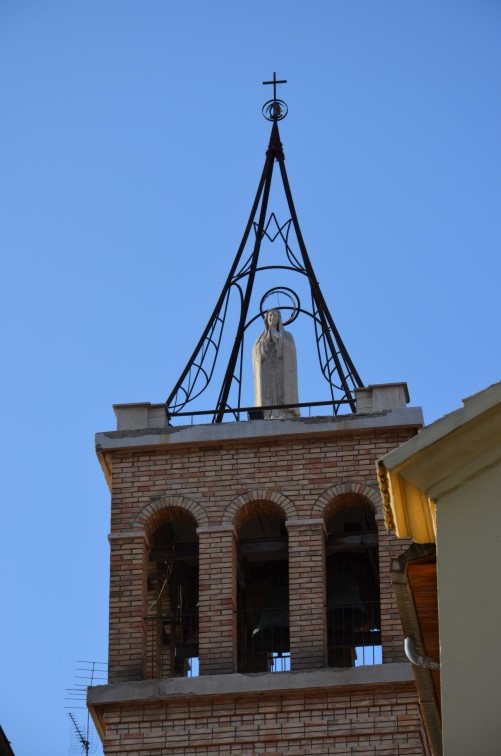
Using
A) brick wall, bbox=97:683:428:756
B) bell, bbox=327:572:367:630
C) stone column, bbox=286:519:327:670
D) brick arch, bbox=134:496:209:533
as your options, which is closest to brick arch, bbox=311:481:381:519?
stone column, bbox=286:519:327:670

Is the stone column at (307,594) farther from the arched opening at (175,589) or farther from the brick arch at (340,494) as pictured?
the arched opening at (175,589)

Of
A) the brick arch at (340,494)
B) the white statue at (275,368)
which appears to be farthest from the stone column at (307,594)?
the white statue at (275,368)

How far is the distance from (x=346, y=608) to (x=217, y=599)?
131 cm

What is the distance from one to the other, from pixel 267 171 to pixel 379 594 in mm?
6226

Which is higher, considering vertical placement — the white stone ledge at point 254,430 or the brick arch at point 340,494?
the white stone ledge at point 254,430

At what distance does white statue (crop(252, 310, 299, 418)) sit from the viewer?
80.0 feet

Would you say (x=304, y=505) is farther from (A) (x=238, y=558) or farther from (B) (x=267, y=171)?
(B) (x=267, y=171)

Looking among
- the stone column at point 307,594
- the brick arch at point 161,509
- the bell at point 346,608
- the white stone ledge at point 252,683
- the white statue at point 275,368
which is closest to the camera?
the white stone ledge at point 252,683

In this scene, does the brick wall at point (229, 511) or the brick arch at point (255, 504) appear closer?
the brick wall at point (229, 511)

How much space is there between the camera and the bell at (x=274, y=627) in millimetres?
22641

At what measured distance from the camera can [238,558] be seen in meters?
23.1

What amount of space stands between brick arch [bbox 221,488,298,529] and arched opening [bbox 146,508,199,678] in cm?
50

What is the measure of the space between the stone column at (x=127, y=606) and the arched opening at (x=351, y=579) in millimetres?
1868

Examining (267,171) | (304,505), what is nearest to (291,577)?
(304,505)
